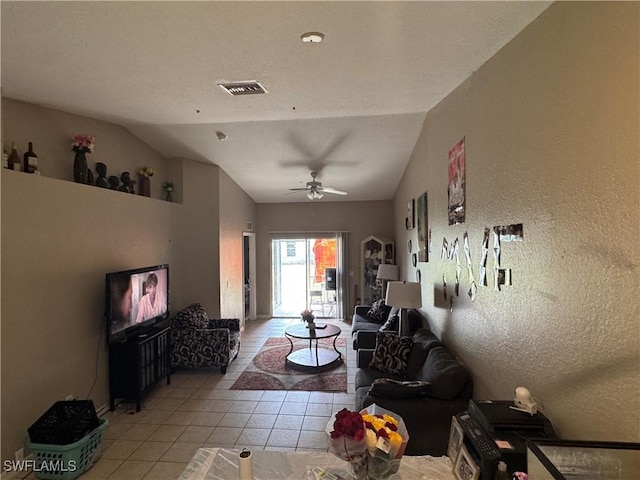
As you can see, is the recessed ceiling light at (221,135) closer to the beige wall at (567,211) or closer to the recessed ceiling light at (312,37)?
the recessed ceiling light at (312,37)

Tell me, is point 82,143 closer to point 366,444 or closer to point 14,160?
point 14,160

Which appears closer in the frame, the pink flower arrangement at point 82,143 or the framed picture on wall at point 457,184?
the framed picture on wall at point 457,184

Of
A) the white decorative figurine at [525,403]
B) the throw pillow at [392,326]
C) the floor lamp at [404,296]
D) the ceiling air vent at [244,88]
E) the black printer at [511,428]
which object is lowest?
the throw pillow at [392,326]

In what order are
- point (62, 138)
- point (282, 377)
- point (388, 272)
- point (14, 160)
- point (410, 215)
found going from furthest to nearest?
point (388, 272)
point (410, 215)
point (282, 377)
point (62, 138)
point (14, 160)

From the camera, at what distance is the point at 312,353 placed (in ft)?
17.2

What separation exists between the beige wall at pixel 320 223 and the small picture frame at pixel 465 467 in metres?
6.43

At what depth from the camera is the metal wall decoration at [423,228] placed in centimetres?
447

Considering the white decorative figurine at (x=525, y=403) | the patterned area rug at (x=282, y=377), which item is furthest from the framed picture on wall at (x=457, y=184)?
the patterned area rug at (x=282, y=377)

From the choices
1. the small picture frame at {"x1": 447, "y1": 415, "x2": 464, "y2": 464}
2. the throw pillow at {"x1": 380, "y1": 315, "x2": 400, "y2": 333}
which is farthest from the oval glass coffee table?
the small picture frame at {"x1": 447, "y1": 415, "x2": 464, "y2": 464}

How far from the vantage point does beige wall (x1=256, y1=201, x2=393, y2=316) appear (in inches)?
313

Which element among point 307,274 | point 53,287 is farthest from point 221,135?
point 307,274

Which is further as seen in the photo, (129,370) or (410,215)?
(410,215)

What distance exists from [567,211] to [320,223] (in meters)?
6.54

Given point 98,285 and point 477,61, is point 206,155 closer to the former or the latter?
point 98,285
